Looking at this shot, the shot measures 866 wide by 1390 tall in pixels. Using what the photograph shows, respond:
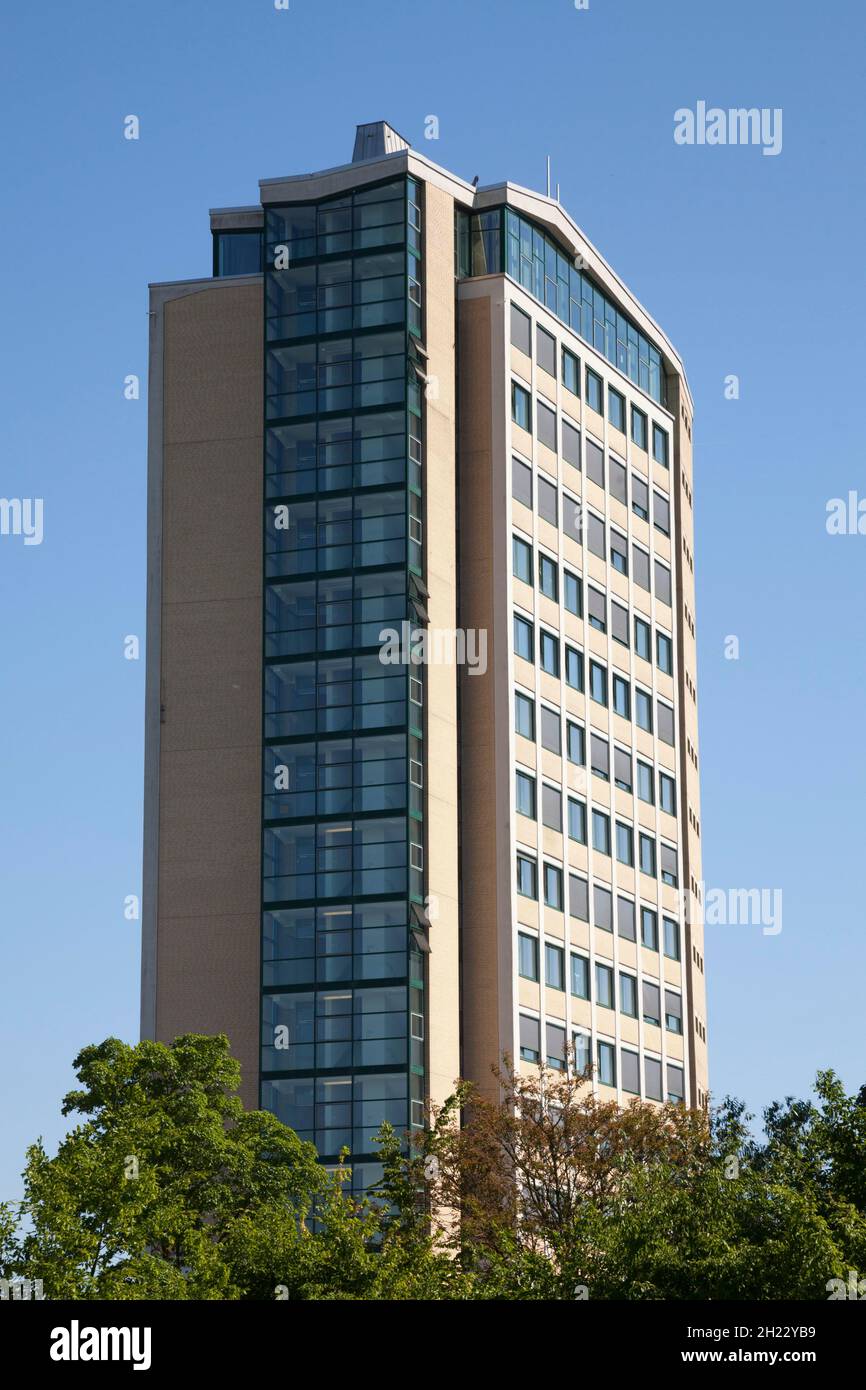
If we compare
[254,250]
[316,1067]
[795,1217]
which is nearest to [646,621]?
[254,250]

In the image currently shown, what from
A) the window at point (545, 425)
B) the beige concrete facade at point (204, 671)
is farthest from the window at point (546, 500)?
the beige concrete facade at point (204, 671)

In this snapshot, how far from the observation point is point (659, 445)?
98.5m

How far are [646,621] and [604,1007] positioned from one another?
58.8ft

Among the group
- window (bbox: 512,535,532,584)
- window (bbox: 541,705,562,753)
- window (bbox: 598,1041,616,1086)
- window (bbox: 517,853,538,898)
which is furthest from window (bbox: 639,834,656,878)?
window (bbox: 512,535,532,584)

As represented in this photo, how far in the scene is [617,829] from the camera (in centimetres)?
8862

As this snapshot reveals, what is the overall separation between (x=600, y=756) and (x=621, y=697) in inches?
159

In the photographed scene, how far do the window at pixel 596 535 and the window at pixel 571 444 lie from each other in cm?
242

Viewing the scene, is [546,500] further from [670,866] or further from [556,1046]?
[556,1046]

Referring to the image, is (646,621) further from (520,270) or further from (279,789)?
(279,789)

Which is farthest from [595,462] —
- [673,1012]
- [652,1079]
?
[652,1079]

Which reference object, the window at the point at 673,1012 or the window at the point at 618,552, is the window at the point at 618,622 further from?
the window at the point at 673,1012

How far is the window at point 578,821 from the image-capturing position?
275 ft

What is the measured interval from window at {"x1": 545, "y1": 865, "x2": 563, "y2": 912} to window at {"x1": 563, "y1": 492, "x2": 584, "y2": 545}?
13579mm
